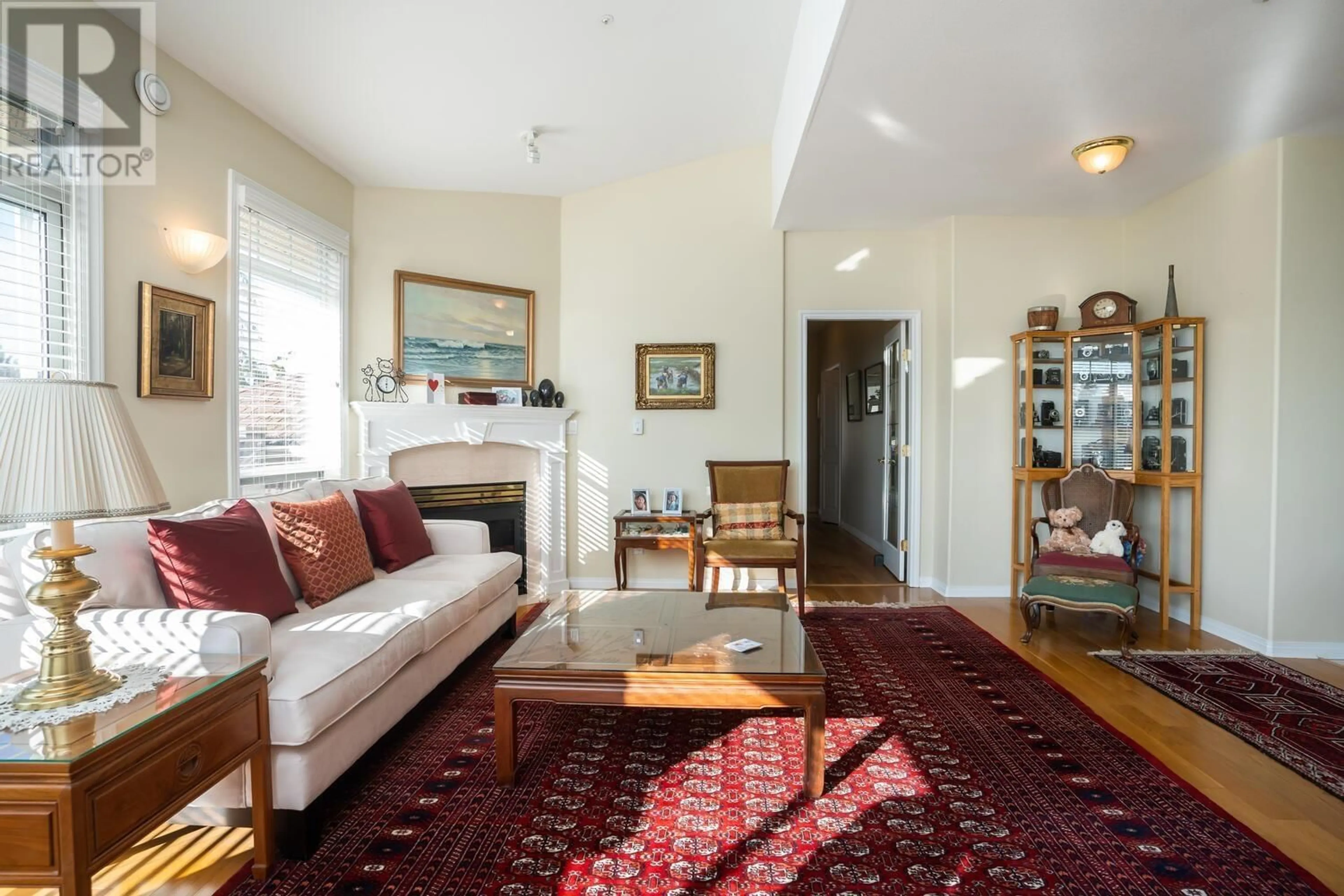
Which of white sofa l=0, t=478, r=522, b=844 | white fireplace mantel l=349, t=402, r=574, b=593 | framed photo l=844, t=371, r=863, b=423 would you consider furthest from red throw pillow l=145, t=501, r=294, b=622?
framed photo l=844, t=371, r=863, b=423

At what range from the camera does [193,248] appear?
3002 mm

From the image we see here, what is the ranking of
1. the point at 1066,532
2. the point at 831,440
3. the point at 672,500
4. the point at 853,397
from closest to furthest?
the point at 1066,532 → the point at 672,500 → the point at 853,397 → the point at 831,440

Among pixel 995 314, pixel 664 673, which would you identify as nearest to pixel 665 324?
pixel 995 314

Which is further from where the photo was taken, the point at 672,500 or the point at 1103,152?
the point at 672,500

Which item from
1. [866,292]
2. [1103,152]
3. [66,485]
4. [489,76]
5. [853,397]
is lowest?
[66,485]

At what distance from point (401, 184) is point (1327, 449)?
18.2 feet

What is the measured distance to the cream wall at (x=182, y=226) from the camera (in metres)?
2.70

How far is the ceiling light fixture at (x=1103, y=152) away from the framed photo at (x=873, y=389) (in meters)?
3.10

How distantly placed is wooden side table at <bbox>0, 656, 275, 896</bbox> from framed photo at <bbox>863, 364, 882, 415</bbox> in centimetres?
586

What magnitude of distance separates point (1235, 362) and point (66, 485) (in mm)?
4930

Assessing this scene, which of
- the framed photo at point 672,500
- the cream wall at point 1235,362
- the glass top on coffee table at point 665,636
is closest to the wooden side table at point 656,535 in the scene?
the framed photo at point 672,500

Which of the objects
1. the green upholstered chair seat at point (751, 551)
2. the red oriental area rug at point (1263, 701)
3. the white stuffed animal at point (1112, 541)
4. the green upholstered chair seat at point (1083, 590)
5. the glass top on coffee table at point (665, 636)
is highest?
the white stuffed animal at point (1112, 541)

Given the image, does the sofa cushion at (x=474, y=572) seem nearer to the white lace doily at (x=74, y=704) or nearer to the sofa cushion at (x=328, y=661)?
the sofa cushion at (x=328, y=661)

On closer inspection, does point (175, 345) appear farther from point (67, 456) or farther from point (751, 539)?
point (751, 539)
